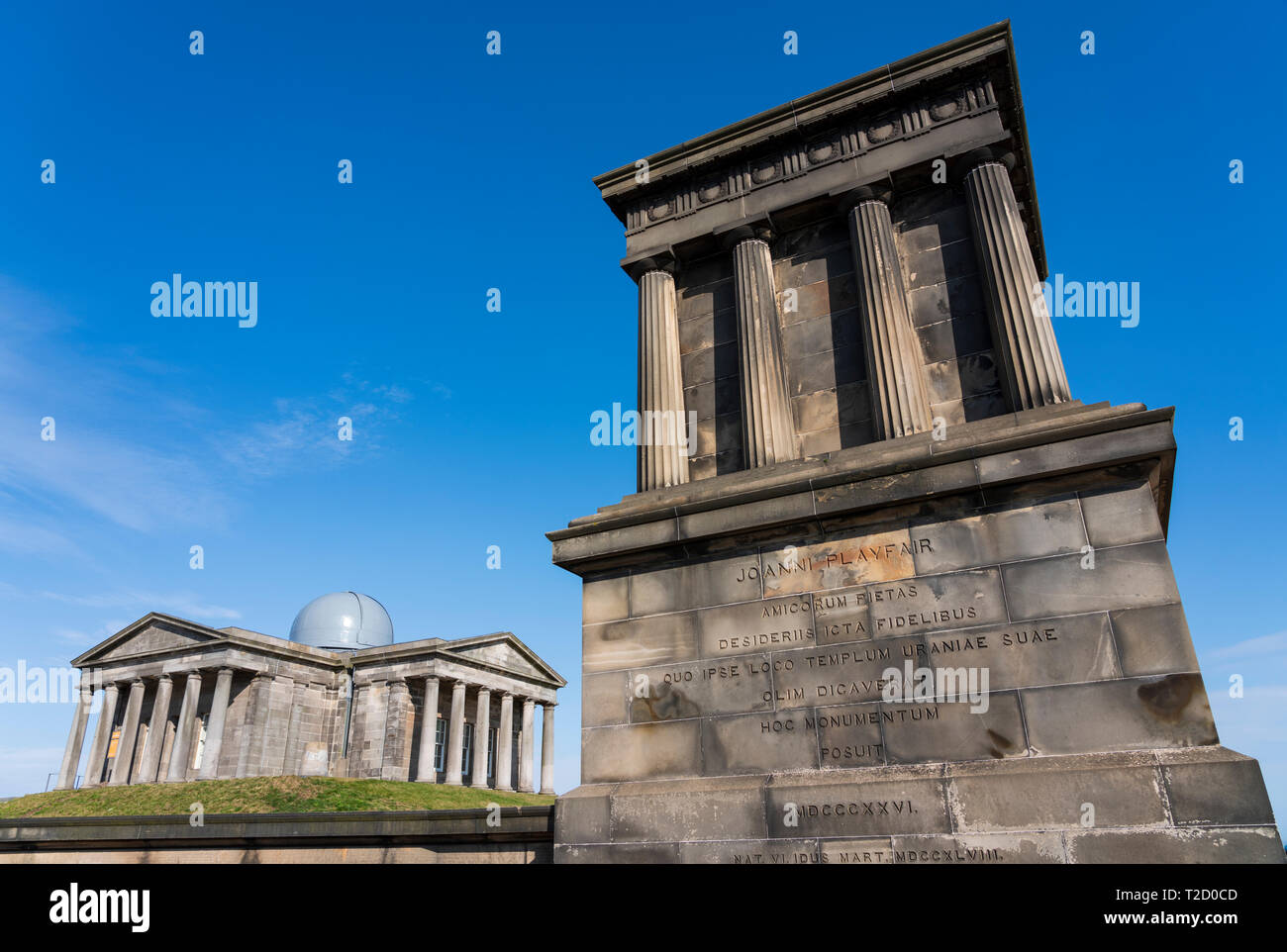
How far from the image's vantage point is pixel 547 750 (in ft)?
203

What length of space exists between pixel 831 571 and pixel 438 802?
38350 millimetres

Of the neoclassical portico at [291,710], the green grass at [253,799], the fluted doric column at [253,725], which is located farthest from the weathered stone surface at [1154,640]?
the fluted doric column at [253,725]

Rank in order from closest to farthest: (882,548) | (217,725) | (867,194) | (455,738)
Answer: (882,548) → (867,194) → (217,725) → (455,738)

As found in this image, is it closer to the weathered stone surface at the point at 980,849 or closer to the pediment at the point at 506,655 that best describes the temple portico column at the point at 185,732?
the pediment at the point at 506,655

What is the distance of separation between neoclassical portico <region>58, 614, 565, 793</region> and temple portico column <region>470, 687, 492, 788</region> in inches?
3.8

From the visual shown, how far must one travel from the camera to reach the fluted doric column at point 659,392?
39.8 feet

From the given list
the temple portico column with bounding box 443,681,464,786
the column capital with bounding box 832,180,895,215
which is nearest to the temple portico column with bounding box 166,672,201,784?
the temple portico column with bounding box 443,681,464,786

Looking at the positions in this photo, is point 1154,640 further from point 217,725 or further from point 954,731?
point 217,725

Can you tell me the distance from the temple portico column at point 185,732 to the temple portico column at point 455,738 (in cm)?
1685

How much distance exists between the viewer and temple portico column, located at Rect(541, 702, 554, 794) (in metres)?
61.5

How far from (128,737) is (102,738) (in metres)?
5.10

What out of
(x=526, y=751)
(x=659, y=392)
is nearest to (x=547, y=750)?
(x=526, y=751)
